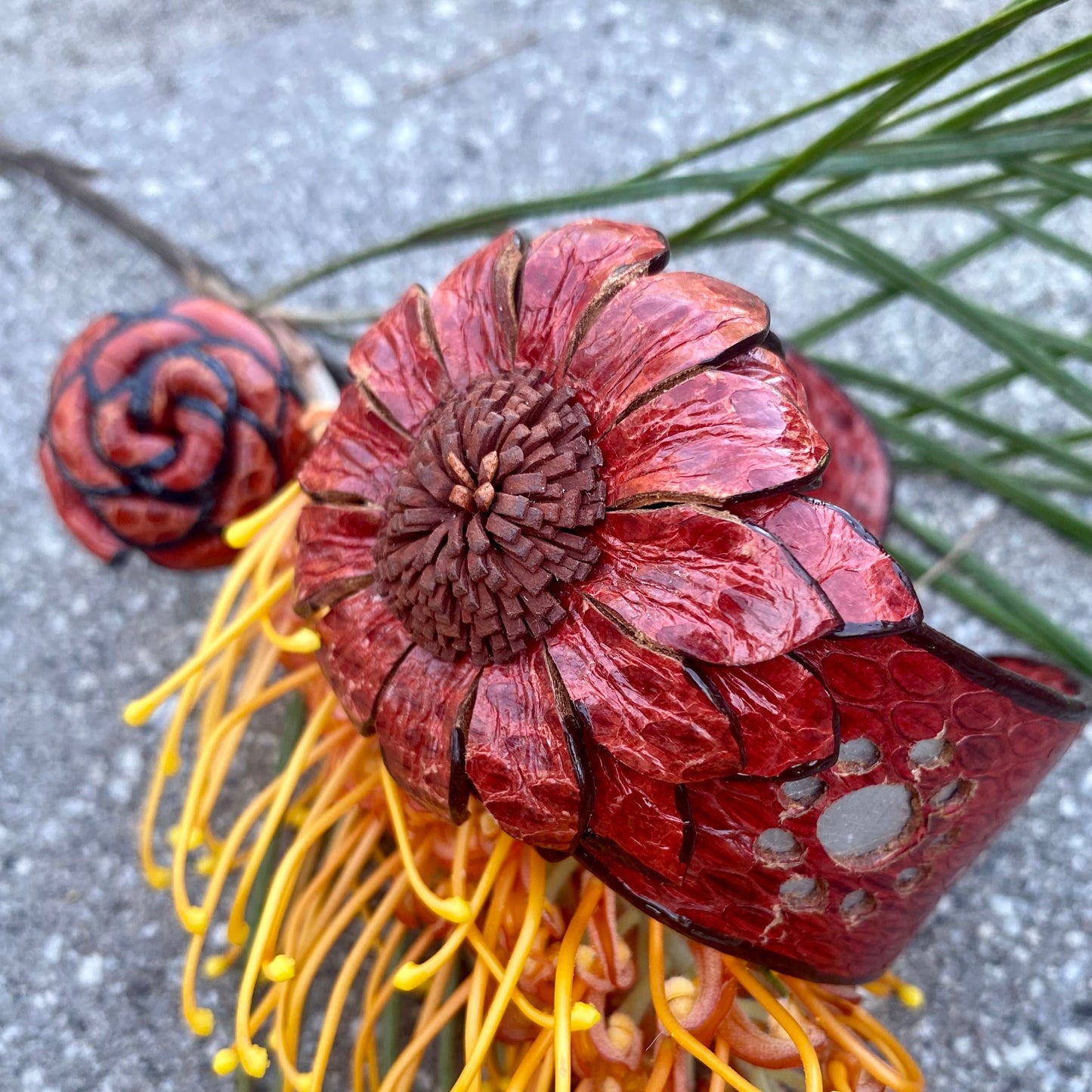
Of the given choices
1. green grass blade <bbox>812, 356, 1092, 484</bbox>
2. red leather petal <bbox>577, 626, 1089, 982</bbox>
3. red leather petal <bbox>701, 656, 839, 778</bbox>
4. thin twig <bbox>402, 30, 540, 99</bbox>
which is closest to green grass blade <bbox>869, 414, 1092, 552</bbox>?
green grass blade <bbox>812, 356, 1092, 484</bbox>

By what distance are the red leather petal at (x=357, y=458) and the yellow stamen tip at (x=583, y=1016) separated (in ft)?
0.72

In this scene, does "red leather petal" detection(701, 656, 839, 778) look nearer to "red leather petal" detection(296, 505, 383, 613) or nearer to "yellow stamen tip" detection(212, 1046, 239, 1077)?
"red leather petal" detection(296, 505, 383, 613)

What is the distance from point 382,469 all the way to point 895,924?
29 cm

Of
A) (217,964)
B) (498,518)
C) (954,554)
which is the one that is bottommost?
(217,964)

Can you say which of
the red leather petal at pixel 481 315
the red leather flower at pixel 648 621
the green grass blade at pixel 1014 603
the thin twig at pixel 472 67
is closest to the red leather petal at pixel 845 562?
the red leather flower at pixel 648 621

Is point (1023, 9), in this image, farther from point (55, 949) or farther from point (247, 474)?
point (55, 949)

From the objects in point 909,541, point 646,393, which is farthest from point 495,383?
point 909,541

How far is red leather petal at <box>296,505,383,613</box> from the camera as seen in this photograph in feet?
1.44

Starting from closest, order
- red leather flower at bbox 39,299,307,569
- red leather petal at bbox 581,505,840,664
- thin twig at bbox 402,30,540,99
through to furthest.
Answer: red leather petal at bbox 581,505,840,664 < red leather flower at bbox 39,299,307,569 < thin twig at bbox 402,30,540,99

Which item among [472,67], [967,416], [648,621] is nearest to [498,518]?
[648,621]

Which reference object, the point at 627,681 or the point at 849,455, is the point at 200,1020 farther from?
the point at 849,455

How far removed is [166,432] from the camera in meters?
0.58

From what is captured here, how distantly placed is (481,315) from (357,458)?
8 cm

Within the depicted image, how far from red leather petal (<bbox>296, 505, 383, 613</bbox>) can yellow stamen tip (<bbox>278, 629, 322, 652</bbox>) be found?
0.02 meters
